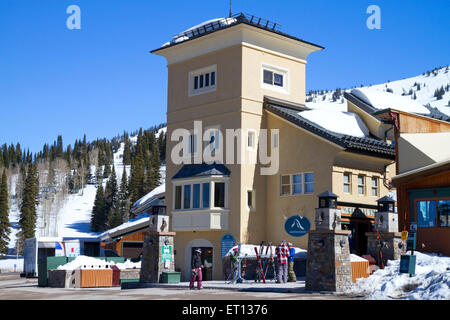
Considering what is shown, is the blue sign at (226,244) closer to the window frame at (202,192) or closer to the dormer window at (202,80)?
the window frame at (202,192)

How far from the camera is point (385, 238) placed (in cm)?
2505

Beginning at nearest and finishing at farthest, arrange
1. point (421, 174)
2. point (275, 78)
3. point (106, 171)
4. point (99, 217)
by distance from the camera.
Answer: point (421, 174) < point (275, 78) < point (99, 217) < point (106, 171)

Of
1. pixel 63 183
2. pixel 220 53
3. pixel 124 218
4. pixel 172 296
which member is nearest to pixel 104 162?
pixel 63 183

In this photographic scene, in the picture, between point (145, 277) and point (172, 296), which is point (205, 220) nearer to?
point (145, 277)

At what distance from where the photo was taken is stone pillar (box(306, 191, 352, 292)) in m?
21.4

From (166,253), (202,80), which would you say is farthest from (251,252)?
(202,80)

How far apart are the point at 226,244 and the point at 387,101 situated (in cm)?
1383

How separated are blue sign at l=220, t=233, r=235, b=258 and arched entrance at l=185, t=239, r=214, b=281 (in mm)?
898

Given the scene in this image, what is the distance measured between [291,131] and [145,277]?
466 inches

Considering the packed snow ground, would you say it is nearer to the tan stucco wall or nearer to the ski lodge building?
the ski lodge building

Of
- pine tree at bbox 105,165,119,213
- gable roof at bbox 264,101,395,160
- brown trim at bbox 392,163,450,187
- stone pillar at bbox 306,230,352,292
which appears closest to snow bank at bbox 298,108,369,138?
gable roof at bbox 264,101,395,160

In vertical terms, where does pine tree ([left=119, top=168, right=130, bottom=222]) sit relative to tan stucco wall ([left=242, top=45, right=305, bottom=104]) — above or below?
below

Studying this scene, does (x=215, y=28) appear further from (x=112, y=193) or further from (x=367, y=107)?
(x=112, y=193)

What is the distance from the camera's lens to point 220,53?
36.1 m
